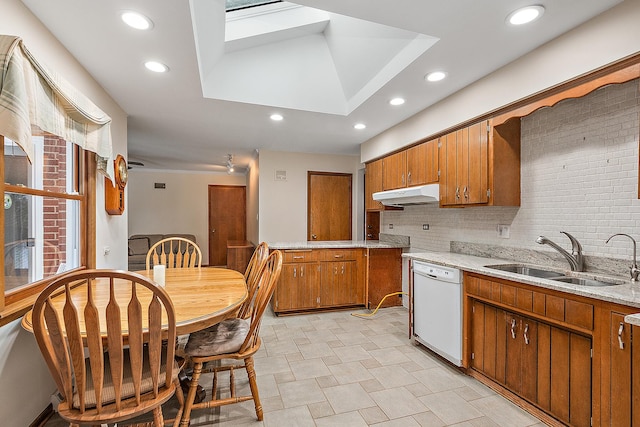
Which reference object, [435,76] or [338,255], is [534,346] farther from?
[338,255]

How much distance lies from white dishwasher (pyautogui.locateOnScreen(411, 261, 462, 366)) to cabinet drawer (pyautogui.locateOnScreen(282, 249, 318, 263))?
1387 mm

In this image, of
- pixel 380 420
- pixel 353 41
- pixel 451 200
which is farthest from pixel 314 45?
pixel 380 420

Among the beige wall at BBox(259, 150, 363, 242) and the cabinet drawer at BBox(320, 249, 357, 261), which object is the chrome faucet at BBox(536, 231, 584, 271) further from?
the beige wall at BBox(259, 150, 363, 242)

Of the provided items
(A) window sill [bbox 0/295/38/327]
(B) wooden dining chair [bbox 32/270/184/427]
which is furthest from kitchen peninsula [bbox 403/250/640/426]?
(A) window sill [bbox 0/295/38/327]

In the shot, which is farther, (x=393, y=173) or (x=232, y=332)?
(x=393, y=173)

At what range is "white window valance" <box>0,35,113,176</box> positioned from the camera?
4.20ft

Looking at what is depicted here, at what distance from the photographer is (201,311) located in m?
1.55

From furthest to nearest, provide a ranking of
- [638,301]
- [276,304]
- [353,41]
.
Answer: [276,304], [353,41], [638,301]

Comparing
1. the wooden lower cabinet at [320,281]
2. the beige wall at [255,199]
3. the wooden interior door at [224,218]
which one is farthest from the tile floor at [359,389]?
the wooden interior door at [224,218]

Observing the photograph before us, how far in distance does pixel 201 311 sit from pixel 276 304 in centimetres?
235

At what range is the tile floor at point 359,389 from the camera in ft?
6.15

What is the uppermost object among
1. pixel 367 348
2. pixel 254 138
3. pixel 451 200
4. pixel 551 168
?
pixel 254 138

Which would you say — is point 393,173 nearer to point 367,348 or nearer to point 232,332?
point 367,348

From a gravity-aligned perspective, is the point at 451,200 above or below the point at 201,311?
above
